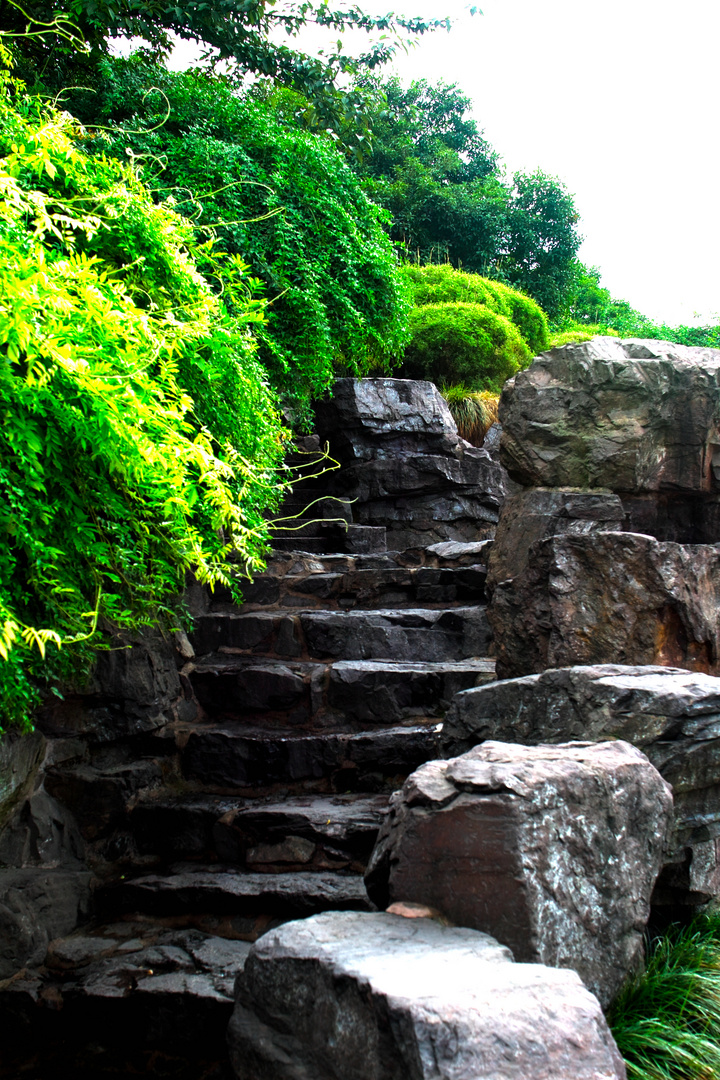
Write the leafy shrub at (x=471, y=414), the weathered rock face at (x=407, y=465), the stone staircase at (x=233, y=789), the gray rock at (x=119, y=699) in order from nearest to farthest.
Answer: the stone staircase at (x=233, y=789) → the gray rock at (x=119, y=699) → the weathered rock face at (x=407, y=465) → the leafy shrub at (x=471, y=414)

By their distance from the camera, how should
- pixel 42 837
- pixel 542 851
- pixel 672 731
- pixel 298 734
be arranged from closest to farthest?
pixel 542 851 → pixel 672 731 → pixel 42 837 → pixel 298 734

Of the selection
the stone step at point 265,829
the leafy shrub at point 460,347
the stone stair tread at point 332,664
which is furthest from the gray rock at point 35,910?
the leafy shrub at point 460,347

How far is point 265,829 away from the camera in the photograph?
3.39m

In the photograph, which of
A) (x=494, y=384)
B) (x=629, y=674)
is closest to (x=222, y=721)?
(x=629, y=674)

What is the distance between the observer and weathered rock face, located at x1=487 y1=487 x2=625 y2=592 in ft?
13.3

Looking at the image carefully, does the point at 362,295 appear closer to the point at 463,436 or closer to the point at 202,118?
the point at 202,118

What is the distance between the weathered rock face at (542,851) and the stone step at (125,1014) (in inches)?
36.5

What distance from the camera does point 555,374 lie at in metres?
4.32

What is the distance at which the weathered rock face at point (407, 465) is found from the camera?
8.57 meters

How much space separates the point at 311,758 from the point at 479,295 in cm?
929

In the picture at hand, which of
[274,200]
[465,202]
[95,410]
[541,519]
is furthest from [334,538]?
[465,202]

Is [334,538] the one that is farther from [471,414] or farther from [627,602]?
[627,602]

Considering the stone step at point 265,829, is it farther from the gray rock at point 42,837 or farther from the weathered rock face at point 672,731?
the weathered rock face at point 672,731

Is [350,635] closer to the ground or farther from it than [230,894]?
farther from it
